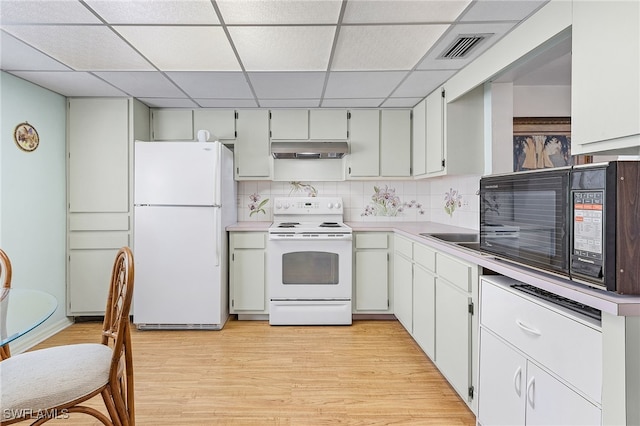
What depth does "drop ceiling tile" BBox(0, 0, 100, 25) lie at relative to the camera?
1.74 meters

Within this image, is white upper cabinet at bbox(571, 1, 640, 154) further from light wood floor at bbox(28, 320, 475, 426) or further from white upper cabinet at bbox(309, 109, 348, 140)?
white upper cabinet at bbox(309, 109, 348, 140)

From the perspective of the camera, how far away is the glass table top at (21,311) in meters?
1.18

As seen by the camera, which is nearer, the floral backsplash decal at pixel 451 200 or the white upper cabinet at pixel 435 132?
the white upper cabinet at pixel 435 132

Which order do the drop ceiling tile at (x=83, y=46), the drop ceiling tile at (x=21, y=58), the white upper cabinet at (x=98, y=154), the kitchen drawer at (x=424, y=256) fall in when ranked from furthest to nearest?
the white upper cabinet at (x=98, y=154), the kitchen drawer at (x=424, y=256), the drop ceiling tile at (x=21, y=58), the drop ceiling tile at (x=83, y=46)

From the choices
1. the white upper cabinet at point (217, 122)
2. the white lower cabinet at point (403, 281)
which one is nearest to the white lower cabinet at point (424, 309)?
the white lower cabinet at point (403, 281)

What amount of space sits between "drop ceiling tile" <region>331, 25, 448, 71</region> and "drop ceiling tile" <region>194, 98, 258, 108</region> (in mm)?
1187

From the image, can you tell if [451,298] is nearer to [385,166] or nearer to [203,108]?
[385,166]

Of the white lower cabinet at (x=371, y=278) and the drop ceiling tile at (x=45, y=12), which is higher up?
the drop ceiling tile at (x=45, y=12)

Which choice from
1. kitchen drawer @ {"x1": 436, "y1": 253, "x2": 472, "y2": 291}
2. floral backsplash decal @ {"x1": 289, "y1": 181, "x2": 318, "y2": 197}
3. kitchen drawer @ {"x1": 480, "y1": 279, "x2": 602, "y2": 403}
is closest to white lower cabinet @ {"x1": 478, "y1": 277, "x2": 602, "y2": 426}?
kitchen drawer @ {"x1": 480, "y1": 279, "x2": 602, "y2": 403}

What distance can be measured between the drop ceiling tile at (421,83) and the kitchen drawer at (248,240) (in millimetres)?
1840

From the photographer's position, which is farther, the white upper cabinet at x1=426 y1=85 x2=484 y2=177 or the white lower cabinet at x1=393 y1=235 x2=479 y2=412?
the white upper cabinet at x1=426 y1=85 x2=484 y2=177

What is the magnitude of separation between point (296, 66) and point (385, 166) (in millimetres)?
1553

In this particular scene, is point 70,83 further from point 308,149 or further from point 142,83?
point 308,149

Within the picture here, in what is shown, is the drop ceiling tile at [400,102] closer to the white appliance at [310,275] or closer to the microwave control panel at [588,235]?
the white appliance at [310,275]
